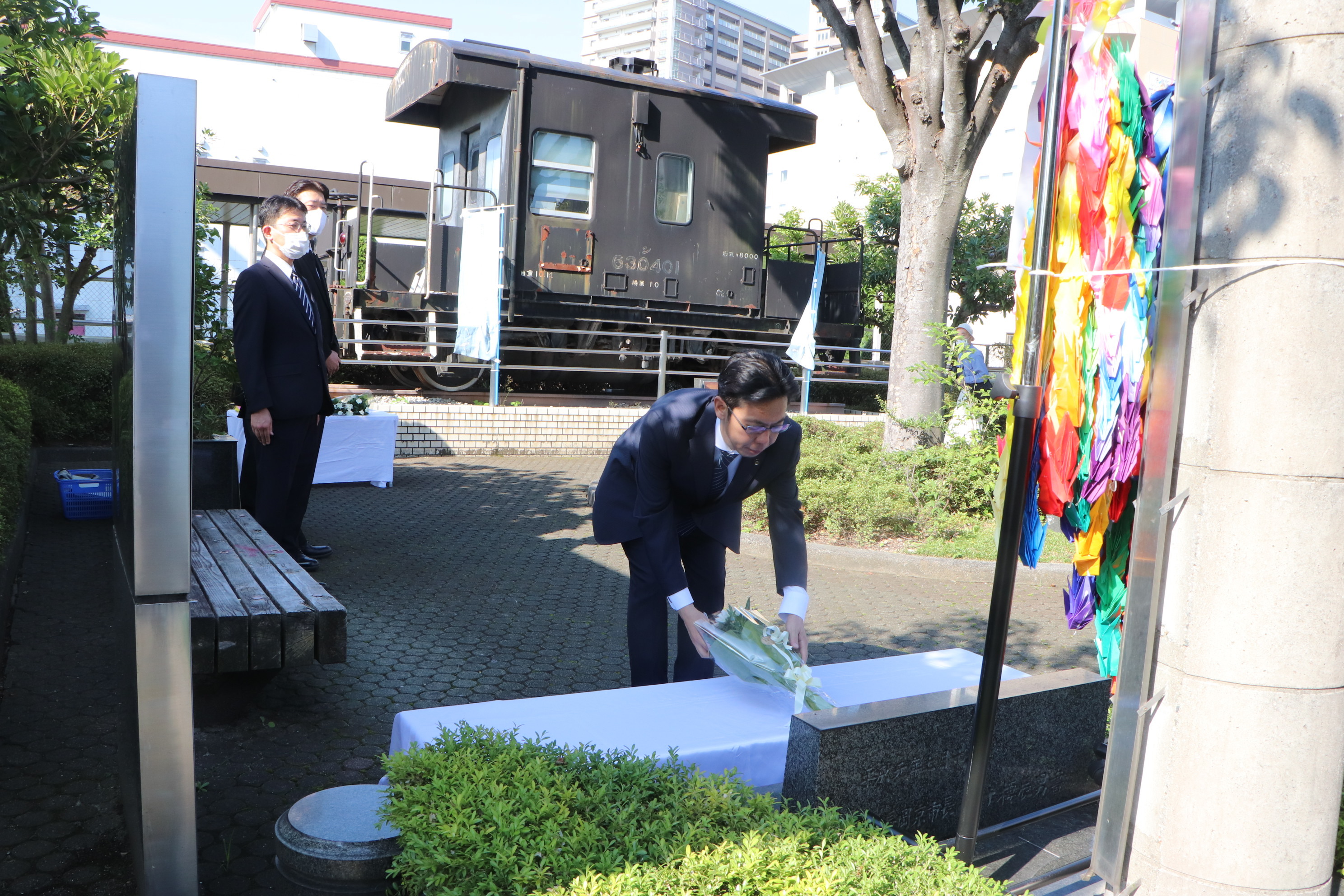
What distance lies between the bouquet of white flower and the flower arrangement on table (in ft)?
20.9

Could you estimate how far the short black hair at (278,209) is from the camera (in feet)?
16.8

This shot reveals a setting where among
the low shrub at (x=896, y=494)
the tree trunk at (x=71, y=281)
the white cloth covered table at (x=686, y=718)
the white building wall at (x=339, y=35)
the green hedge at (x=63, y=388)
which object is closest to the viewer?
the white cloth covered table at (x=686, y=718)

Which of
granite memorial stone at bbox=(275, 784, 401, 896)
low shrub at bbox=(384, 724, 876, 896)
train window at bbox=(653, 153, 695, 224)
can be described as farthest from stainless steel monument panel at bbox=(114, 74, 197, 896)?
train window at bbox=(653, 153, 695, 224)

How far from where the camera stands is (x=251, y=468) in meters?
5.74

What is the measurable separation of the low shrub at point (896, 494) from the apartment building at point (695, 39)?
94435 millimetres

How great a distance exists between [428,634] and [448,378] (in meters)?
8.36

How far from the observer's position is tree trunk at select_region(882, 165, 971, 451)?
8398 millimetres

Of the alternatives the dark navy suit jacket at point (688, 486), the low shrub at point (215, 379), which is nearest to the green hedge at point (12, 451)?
the low shrub at point (215, 379)

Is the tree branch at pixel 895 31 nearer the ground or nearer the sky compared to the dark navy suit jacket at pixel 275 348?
nearer the sky

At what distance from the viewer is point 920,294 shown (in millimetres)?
8547

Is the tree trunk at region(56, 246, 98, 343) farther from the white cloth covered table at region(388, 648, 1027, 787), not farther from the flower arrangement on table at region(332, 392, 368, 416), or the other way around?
the white cloth covered table at region(388, 648, 1027, 787)

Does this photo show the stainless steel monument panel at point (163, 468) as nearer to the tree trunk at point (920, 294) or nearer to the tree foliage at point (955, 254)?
the tree trunk at point (920, 294)

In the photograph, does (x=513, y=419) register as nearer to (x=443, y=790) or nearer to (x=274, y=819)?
(x=274, y=819)

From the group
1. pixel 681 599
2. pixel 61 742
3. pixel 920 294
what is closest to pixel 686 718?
pixel 681 599
